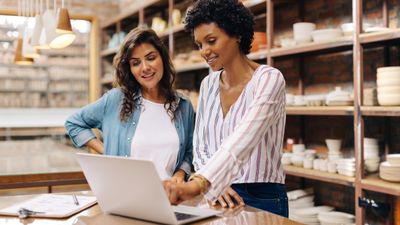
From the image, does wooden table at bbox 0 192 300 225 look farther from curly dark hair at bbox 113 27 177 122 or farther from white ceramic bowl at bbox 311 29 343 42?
white ceramic bowl at bbox 311 29 343 42

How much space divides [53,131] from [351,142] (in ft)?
16.1

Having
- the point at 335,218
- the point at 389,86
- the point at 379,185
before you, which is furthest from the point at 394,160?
the point at 335,218

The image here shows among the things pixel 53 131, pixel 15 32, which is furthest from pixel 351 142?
pixel 15 32

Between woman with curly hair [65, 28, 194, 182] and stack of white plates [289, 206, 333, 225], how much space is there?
127 cm

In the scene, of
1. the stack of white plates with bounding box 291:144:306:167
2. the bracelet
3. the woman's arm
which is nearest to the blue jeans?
the bracelet

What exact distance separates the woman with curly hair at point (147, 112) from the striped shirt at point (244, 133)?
0.44 m

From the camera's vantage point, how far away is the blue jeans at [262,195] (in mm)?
1569

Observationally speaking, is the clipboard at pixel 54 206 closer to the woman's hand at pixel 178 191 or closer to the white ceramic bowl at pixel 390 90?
the woman's hand at pixel 178 191

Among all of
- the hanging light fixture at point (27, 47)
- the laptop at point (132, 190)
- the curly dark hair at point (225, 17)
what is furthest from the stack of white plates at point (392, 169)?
the hanging light fixture at point (27, 47)

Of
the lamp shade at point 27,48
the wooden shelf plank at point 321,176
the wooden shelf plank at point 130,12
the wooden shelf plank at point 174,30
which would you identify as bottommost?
the wooden shelf plank at point 321,176

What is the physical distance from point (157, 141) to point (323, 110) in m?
1.29

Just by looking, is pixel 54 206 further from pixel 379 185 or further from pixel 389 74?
pixel 389 74

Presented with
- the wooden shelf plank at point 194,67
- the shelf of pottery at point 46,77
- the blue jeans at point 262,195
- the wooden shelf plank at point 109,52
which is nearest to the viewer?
Answer: the blue jeans at point 262,195

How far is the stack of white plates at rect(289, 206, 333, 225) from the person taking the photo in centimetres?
316
